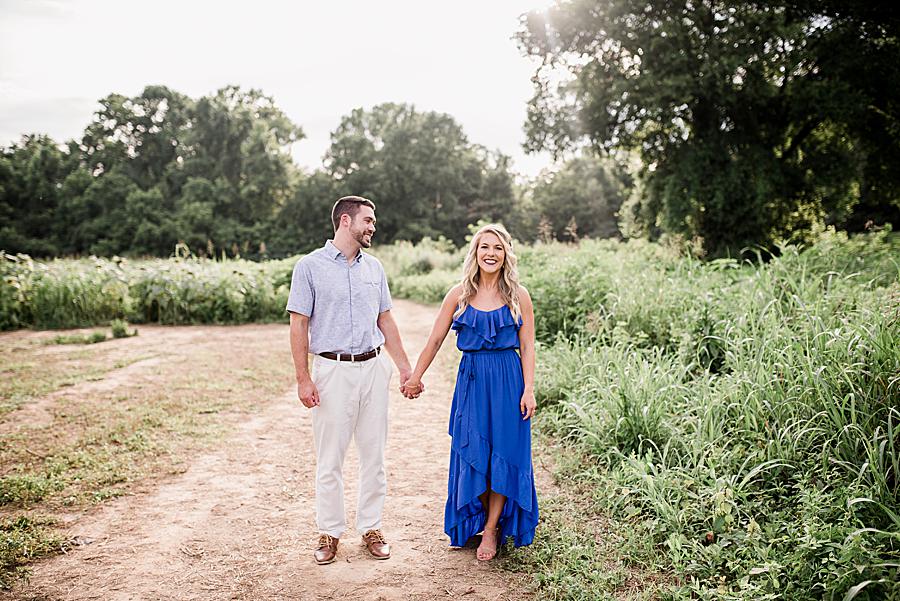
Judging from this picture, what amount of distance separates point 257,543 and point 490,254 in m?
2.29

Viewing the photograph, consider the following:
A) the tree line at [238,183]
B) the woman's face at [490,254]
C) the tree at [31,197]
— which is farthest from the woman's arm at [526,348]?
the tree at [31,197]

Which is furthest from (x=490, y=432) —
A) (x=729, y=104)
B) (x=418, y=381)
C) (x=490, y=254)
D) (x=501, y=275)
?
(x=729, y=104)

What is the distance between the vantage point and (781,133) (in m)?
17.6

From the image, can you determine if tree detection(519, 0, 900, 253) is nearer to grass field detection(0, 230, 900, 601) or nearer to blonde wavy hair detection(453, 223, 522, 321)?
grass field detection(0, 230, 900, 601)

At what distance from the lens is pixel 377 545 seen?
350cm

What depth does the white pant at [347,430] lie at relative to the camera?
334cm

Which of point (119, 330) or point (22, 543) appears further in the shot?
point (119, 330)

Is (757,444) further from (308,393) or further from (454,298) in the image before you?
(308,393)

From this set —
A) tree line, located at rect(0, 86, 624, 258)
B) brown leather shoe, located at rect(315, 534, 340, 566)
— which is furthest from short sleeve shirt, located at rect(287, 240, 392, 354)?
tree line, located at rect(0, 86, 624, 258)

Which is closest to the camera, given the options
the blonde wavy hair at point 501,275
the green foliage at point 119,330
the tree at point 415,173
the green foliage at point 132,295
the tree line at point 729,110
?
the blonde wavy hair at point 501,275

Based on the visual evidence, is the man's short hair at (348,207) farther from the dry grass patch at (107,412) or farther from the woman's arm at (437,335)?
the dry grass patch at (107,412)

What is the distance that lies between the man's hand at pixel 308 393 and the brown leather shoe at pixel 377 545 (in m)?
0.89

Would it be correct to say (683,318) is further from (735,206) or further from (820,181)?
(820,181)

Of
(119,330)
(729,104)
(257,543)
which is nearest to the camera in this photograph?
(257,543)
